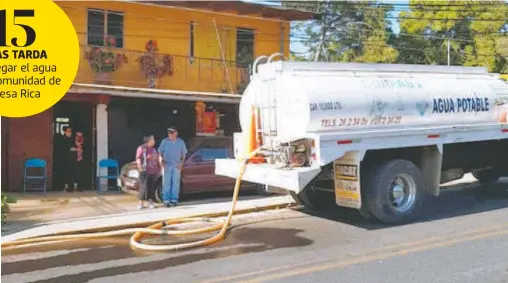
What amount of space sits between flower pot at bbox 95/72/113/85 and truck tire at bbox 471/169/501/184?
33.0 ft

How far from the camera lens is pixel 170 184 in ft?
38.4

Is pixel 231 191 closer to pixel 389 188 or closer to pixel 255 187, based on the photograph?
pixel 255 187

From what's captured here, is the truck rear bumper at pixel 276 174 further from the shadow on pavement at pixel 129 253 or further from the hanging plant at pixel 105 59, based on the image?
the hanging plant at pixel 105 59

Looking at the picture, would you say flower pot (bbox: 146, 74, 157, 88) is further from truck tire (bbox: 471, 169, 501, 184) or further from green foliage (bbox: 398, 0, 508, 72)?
green foliage (bbox: 398, 0, 508, 72)

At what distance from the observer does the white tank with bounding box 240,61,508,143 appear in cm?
905

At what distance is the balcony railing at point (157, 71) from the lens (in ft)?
54.1

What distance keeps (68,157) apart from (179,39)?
17.3 ft

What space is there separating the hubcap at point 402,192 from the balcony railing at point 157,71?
31.2ft

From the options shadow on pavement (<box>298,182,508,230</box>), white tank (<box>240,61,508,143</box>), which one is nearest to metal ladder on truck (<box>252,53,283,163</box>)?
white tank (<box>240,61,508,143</box>)

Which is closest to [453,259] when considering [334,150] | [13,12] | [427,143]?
[334,150]

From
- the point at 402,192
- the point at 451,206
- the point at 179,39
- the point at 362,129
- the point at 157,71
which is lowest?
the point at 451,206

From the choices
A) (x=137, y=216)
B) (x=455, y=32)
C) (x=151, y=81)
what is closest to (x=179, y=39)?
(x=151, y=81)

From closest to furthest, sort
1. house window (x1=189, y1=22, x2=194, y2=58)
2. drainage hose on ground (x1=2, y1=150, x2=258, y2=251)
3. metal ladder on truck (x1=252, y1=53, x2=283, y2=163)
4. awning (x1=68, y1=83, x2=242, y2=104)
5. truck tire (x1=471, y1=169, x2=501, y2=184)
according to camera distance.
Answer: drainage hose on ground (x1=2, y1=150, x2=258, y2=251)
metal ladder on truck (x1=252, y1=53, x2=283, y2=163)
truck tire (x1=471, y1=169, x2=501, y2=184)
awning (x1=68, y1=83, x2=242, y2=104)
house window (x1=189, y1=22, x2=194, y2=58)

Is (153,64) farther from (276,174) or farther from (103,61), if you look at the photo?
(276,174)
